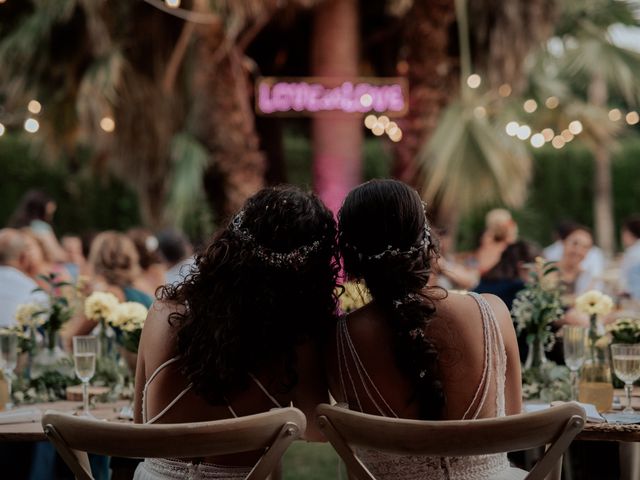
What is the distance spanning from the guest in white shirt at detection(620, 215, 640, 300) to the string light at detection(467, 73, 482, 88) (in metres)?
1.88

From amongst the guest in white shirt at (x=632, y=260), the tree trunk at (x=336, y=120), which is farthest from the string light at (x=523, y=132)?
the tree trunk at (x=336, y=120)

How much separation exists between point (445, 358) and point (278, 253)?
1.73ft

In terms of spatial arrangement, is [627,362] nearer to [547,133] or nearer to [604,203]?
[547,133]

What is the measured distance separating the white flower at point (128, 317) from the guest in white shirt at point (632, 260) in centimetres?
439

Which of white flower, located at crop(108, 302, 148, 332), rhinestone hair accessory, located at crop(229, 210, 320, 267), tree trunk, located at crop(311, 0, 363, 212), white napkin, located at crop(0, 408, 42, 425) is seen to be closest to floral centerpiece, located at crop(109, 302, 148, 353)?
white flower, located at crop(108, 302, 148, 332)

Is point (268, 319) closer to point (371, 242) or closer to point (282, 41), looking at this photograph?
point (371, 242)

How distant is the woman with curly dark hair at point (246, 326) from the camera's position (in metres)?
2.35

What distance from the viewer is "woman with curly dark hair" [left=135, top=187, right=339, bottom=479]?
2.35m

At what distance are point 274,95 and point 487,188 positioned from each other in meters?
2.13

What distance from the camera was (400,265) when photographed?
7.92ft

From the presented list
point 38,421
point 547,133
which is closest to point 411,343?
point 38,421

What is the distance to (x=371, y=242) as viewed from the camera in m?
2.43

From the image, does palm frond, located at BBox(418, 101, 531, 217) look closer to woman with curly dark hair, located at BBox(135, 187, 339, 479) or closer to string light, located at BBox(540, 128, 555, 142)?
string light, located at BBox(540, 128, 555, 142)

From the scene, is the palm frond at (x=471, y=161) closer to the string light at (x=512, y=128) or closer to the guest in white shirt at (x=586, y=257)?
the string light at (x=512, y=128)
